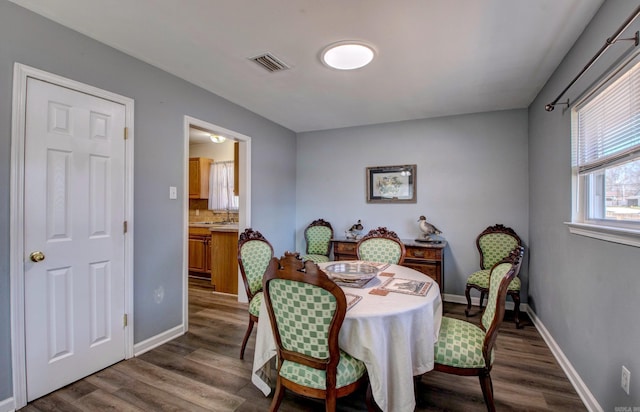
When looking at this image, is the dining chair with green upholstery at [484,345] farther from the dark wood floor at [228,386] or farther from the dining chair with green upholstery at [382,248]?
the dining chair with green upholstery at [382,248]

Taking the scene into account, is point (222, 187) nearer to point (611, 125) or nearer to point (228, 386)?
point (228, 386)

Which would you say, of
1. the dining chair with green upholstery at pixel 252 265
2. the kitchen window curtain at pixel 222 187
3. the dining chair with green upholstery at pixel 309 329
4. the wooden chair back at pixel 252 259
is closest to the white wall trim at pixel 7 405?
the dining chair with green upholstery at pixel 252 265

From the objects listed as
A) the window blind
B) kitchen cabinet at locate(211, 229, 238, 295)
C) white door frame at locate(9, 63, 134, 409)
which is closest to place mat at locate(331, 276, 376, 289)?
the window blind

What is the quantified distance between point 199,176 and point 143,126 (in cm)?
329

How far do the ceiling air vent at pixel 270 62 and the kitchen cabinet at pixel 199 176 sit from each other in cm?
361

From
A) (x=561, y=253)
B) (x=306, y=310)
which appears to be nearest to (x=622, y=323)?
(x=561, y=253)

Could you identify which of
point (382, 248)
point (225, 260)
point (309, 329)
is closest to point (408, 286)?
point (309, 329)

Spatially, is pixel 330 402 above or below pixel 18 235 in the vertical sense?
below

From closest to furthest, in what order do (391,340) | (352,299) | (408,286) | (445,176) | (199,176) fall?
1. (391,340)
2. (352,299)
3. (408,286)
4. (445,176)
5. (199,176)

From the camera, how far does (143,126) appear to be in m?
2.61

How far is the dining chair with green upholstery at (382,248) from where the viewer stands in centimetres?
305

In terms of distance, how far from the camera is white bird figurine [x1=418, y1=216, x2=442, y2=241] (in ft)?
12.9

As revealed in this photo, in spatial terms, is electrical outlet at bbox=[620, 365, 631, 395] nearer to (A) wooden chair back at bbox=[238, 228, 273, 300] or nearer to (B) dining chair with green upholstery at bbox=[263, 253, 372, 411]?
(B) dining chair with green upholstery at bbox=[263, 253, 372, 411]

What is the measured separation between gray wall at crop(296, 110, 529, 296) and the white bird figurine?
0.50ft
